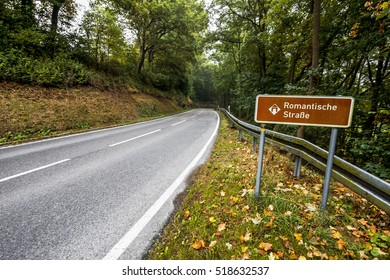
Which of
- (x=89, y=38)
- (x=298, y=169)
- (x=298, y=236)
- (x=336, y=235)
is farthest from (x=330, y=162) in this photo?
(x=89, y=38)

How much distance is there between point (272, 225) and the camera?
2547 millimetres

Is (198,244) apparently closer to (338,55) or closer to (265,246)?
(265,246)

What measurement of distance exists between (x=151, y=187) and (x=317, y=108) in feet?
10.4

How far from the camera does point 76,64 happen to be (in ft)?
42.8

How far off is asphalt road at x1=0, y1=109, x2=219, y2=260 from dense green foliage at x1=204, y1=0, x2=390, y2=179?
17.2ft

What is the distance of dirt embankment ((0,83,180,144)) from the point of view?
816 cm

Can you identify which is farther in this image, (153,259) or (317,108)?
(317,108)

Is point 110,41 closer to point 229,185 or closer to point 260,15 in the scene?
point 260,15

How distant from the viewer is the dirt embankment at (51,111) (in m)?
8.16

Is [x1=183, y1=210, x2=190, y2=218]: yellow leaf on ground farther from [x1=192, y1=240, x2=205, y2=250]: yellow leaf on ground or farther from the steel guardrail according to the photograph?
the steel guardrail

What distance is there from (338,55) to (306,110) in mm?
6852

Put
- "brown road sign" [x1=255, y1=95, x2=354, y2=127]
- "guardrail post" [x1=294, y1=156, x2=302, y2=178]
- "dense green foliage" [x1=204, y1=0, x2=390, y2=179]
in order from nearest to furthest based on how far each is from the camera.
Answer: "brown road sign" [x1=255, y1=95, x2=354, y2=127]
"guardrail post" [x1=294, y1=156, x2=302, y2=178]
"dense green foliage" [x1=204, y1=0, x2=390, y2=179]

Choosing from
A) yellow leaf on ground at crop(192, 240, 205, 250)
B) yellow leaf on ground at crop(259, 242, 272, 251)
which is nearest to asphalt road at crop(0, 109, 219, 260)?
yellow leaf on ground at crop(192, 240, 205, 250)

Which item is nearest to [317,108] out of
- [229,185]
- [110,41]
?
[229,185]
